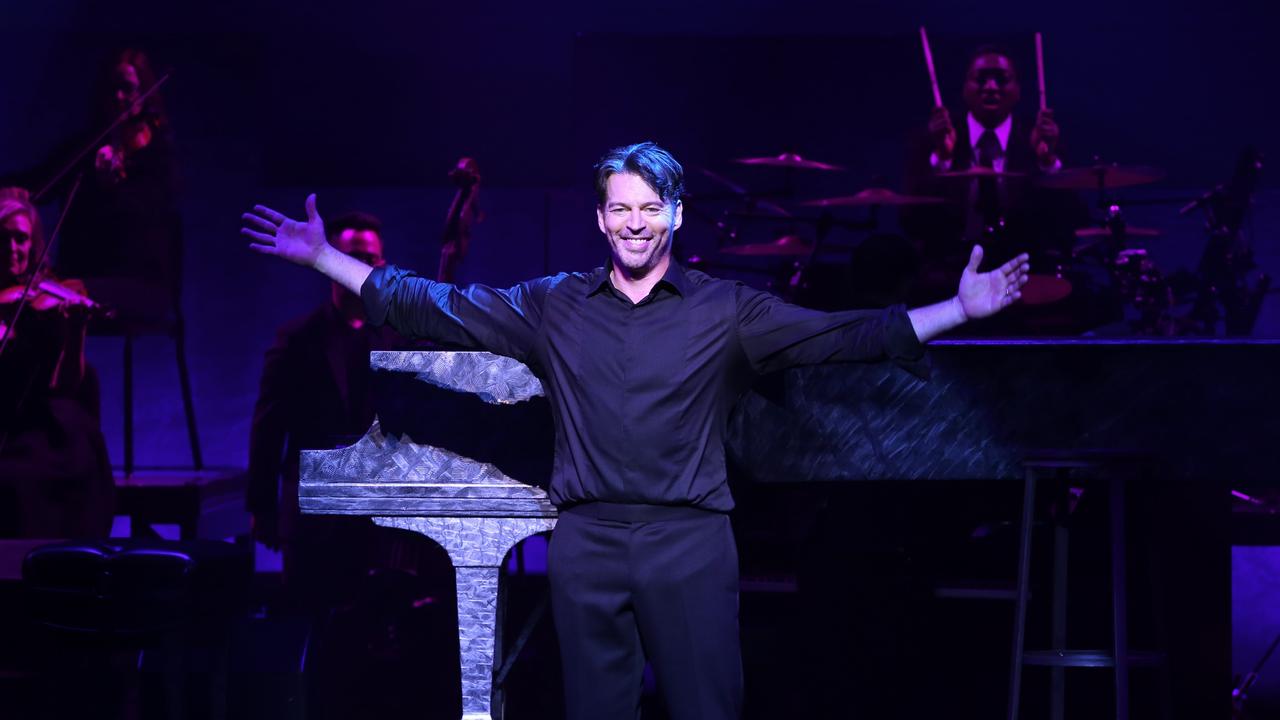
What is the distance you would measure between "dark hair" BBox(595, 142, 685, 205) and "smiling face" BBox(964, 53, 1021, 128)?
4.50m

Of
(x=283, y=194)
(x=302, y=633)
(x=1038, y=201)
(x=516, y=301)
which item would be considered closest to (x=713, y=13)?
(x=1038, y=201)

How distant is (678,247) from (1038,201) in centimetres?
177

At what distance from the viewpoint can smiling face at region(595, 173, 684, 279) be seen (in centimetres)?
253

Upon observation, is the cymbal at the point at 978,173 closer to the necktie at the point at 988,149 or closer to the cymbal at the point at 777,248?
the necktie at the point at 988,149

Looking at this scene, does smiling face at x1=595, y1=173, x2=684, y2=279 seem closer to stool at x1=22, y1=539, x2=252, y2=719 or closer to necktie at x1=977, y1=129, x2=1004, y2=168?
stool at x1=22, y1=539, x2=252, y2=719

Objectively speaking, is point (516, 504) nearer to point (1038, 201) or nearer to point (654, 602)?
point (654, 602)

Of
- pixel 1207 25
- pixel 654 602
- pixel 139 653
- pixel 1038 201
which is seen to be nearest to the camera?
pixel 654 602

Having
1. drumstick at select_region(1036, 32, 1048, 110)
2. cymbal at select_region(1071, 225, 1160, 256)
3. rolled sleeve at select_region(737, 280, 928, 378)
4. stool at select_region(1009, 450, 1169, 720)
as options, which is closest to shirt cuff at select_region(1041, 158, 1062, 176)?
cymbal at select_region(1071, 225, 1160, 256)

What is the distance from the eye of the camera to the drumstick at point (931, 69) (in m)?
6.87

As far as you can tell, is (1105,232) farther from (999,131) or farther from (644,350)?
(644,350)

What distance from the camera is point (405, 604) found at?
5.77 metres

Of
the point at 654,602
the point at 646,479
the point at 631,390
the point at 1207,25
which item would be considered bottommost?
the point at 654,602

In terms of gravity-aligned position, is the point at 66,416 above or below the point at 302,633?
above

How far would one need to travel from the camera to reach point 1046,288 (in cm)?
594
